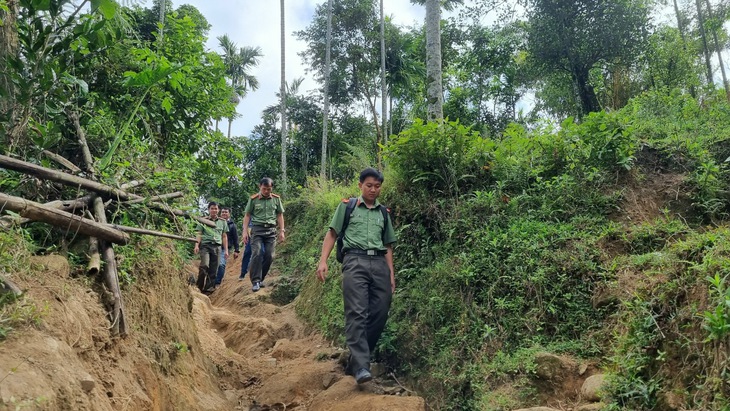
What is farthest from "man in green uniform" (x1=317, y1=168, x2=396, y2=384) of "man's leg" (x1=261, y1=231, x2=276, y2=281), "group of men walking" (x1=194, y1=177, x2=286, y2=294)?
"man's leg" (x1=261, y1=231, x2=276, y2=281)

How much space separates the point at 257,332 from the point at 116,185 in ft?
11.5

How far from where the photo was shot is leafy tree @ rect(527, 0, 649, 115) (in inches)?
472

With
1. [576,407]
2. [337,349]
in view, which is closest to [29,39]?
[337,349]

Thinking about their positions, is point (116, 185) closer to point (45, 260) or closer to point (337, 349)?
point (45, 260)

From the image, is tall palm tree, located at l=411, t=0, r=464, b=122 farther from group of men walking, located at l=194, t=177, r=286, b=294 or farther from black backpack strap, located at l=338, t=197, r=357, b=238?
black backpack strap, located at l=338, t=197, r=357, b=238

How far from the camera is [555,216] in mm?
4977

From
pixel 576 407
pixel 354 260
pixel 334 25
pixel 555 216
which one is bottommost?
pixel 576 407

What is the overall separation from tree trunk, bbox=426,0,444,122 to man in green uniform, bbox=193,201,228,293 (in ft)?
15.2

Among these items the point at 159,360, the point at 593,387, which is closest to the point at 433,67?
the point at 593,387

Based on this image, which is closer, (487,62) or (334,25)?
(487,62)

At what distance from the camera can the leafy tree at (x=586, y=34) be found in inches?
472

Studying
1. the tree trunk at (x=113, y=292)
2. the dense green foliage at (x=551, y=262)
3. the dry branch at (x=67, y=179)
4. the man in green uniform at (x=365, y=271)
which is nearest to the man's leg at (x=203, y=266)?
the dense green foliage at (x=551, y=262)

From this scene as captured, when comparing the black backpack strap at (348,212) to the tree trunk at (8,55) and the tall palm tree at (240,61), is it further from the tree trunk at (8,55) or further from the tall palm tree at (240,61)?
the tall palm tree at (240,61)

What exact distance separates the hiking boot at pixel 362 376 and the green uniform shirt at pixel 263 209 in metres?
4.35
